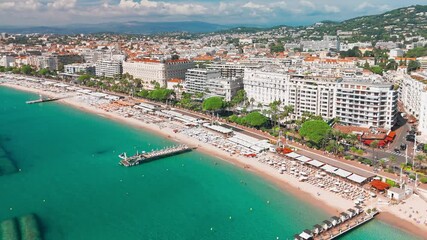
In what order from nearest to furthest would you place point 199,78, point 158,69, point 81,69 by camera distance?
point 199,78
point 158,69
point 81,69

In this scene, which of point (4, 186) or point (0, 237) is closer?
point (0, 237)

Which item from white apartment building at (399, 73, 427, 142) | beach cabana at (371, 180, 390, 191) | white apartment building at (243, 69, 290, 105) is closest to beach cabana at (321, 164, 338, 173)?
beach cabana at (371, 180, 390, 191)

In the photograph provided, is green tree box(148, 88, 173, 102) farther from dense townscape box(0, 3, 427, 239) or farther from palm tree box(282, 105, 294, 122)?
palm tree box(282, 105, 294, 122)

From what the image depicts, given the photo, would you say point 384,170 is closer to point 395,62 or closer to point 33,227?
point 33,227

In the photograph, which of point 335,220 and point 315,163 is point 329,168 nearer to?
point 315,163

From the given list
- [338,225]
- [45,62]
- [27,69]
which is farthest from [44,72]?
[338,225]

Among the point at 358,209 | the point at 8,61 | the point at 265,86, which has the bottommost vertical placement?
the point at 358,209

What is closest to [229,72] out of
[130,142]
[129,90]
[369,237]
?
[129,90]
